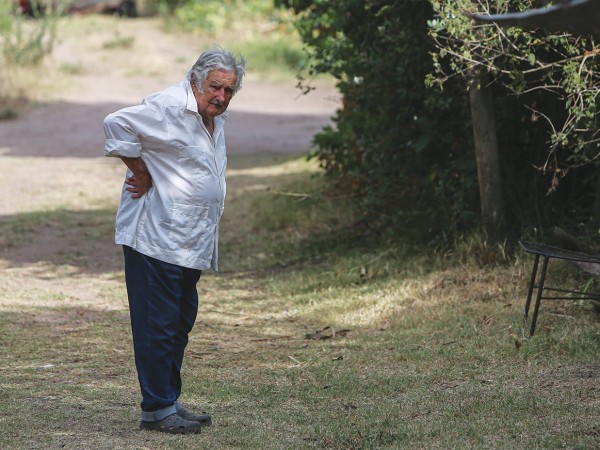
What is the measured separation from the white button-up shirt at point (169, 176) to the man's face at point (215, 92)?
33 mm

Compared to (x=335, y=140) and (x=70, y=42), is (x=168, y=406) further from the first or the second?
(x=70, y=42)

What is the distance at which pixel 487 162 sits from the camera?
27.5 ft

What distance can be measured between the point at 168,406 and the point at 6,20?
15.3 meters

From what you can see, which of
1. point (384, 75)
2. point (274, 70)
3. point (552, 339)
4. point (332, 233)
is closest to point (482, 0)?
point (384, 75)

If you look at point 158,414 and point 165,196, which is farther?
point 158,414

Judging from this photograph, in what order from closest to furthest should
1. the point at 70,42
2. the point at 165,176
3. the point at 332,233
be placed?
the point at 165,176
the point at 332,233
the point at 70,42

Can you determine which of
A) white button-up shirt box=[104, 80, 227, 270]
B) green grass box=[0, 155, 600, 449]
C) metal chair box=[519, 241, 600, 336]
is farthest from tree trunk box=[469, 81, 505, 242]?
white button-up shirt box=[104, 80, 227, 270]

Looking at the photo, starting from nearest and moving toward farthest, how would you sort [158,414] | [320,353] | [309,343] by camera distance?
[158,414]
[320,353]
[309,343]

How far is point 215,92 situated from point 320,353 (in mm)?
2569

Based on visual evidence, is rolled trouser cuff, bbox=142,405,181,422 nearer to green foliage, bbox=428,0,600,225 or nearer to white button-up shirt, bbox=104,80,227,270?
white button-up shirt, bbox=104,80,227,270

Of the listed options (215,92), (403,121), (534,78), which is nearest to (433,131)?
(403,121)

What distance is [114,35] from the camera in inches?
1032

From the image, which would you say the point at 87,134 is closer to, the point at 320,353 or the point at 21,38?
the point at 21,38

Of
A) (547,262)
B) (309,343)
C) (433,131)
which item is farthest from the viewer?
(433,131)
